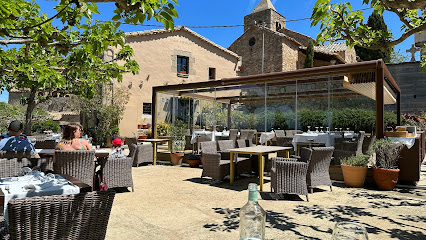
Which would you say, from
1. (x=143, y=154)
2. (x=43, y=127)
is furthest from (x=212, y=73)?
(x=143, y=154)

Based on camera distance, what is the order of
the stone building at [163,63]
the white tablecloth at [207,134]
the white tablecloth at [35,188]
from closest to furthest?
the white tablecloth at [35,188]
the white tablecloth at [207,134]
the stone building at [163,63]

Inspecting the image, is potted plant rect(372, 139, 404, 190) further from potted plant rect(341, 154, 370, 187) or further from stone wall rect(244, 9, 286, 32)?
stone wall rect(244, 9, 286, 32)

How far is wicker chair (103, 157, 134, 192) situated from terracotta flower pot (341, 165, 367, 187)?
4121mm

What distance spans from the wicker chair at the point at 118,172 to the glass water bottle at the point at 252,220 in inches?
164

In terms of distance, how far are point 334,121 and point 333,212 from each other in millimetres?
5380

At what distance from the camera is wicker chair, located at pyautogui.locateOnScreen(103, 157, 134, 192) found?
16.4ft

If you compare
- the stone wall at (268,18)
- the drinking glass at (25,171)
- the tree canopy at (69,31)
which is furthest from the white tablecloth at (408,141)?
the stone wall at (268,18)

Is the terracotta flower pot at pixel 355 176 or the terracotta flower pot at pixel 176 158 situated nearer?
the terracotta flower pot at pixel 355 176

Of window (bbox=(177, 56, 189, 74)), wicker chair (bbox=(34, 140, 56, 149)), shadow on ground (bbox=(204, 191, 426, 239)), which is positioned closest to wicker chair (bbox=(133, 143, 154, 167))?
wicker chair (bbox=(34, 140, 56, 149))

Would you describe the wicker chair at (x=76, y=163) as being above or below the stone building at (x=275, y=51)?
below

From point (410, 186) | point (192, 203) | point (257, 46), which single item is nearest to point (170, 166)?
point (192, 203)

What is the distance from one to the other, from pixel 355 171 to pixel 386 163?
566mm

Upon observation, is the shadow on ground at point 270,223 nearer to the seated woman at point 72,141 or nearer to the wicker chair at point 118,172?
the wicker chair at point 118,172

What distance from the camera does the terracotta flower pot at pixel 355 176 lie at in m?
5.55
